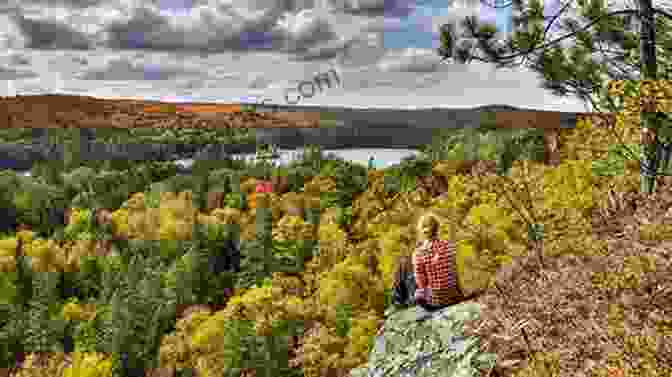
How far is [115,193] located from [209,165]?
29.3 meters

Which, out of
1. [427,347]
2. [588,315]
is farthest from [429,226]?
[588,315]

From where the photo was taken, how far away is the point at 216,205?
5418 inches

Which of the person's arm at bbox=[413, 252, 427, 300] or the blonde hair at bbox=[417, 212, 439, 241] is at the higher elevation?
the blonde hair at bbox=[417, 212, 439, 241]

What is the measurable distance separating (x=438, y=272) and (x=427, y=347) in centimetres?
134

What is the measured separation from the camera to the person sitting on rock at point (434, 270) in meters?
10.3

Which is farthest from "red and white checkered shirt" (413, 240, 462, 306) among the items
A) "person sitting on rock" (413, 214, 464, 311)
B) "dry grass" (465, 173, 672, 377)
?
"dry grass" (465, 173, 672, 377)

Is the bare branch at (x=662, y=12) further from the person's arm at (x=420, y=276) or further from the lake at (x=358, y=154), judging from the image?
the lake at (x=358, y=154)

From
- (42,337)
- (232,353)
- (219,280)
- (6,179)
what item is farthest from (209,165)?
(232,353)

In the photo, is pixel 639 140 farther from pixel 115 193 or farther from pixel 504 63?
pixel 115 193

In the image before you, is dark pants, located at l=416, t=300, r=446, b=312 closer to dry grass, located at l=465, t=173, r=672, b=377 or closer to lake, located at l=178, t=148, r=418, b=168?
dry grass, located at l=465, t=173, r=672, b=377

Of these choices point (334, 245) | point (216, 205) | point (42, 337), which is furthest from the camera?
point (216, 205)

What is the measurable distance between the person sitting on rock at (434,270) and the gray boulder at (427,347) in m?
0.20

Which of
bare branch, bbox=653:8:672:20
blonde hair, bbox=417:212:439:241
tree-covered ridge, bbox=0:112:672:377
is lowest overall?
tree-covered ridge, bbox=0:112:672:377

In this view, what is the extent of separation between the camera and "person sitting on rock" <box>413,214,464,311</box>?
33.7ft
